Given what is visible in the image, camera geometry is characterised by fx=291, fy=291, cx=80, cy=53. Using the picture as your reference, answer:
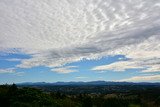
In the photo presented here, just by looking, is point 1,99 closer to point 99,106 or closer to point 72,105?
point 72,105

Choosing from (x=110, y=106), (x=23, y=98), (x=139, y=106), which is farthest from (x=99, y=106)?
(x=23, y=98)

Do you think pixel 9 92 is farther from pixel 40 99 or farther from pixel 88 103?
pixel 88 103

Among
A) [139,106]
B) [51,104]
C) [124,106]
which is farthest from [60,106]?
[139,106]

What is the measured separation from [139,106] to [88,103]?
485 inches

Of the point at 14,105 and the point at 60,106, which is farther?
the point at 60,106

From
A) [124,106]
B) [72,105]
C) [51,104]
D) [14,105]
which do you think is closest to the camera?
[14,105]

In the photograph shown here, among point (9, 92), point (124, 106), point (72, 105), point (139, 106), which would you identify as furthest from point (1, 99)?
point (139, 106)

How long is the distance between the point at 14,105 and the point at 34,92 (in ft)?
28.6

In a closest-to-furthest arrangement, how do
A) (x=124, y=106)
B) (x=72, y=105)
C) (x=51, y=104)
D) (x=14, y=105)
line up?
1. (x=14, y=105)
2. (x=51, y=104)
3. (x=72, y=105)
4. (x=124, y=106)

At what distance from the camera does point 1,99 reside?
43.2 m

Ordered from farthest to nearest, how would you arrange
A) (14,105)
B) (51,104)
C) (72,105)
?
(72,105) < (51,104) < (14,105)

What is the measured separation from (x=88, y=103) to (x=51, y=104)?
7.46 m

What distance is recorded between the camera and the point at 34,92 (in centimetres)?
5112

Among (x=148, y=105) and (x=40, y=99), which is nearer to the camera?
(x=40, y=99)
